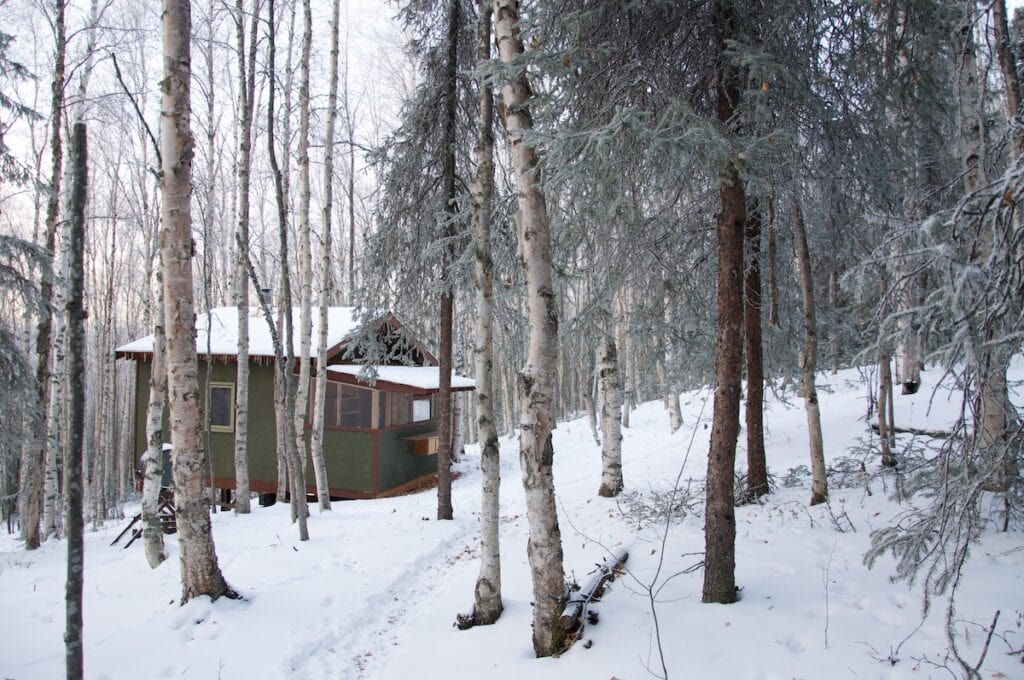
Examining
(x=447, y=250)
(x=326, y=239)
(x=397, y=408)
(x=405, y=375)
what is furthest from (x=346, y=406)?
(x=447, y=250)

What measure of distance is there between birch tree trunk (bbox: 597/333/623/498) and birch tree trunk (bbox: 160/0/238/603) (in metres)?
5.52

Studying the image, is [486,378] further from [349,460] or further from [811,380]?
[349,460]

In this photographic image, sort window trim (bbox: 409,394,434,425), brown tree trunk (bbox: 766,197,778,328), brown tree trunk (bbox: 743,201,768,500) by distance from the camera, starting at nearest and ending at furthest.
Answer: brown tree trunk (bbox: 766,197,778,328), brown tree trunk (bbox: 743,201,768,500), window trim (bbox: 409,394,434,425)

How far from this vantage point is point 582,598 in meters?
3.93

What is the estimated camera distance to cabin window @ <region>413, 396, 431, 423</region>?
13.9 meters

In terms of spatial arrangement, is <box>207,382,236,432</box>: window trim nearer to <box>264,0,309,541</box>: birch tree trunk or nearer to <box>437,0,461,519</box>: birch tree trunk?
<box>264,0,309,541</box>: birch tree trunk

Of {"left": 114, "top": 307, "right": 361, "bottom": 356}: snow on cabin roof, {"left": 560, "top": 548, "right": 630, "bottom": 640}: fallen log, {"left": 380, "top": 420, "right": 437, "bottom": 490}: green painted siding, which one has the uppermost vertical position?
{"left": 114, "top": 307, "right": 361, "bottom": 356}: snow on cabin roof

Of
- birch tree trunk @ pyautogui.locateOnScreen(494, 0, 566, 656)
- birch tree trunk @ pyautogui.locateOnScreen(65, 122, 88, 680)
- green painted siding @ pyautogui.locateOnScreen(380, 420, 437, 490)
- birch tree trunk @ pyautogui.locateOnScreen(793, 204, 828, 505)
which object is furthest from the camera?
green painted siding @ pyautogui.locateOnScreen(380, 420, 437, 490)

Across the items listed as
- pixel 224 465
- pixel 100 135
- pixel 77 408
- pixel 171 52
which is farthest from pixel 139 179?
pixel 77 408

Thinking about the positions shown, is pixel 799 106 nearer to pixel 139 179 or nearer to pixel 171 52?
pixel 171 52

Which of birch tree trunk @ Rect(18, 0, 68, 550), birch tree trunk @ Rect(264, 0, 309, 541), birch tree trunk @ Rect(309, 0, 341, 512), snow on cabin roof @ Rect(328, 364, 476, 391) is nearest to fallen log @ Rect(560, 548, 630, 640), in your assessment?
birch tree trunk @ Rect(264, 0, 309, 541)

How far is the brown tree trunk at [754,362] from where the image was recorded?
6.55 meters

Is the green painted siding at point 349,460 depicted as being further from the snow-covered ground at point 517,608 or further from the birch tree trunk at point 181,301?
the birch tree trunk at point 181,301

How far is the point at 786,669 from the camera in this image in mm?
3236
